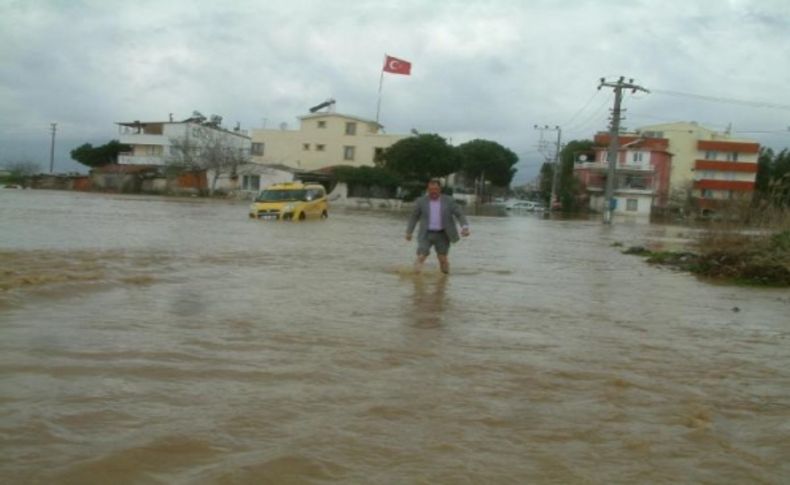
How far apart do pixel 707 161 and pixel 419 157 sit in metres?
34.1

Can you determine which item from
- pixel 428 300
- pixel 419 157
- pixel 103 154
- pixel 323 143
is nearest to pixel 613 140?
pixel 419 157

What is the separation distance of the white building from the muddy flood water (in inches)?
2244

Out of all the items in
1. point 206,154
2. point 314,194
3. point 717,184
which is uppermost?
Result: point 717,184

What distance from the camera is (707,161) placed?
76.5 meters

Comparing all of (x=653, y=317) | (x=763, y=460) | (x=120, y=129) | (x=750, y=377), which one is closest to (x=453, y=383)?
(x=763, y=460)

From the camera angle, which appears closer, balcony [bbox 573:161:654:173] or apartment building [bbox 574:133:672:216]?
apartment building [bbox 574:133:672:216]

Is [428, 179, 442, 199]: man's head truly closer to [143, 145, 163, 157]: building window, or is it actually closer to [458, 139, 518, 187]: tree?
[143, 145, 163, 157]: building window

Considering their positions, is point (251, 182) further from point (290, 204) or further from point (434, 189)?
point (434, 189)

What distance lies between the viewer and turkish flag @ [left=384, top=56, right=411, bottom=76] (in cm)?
6609

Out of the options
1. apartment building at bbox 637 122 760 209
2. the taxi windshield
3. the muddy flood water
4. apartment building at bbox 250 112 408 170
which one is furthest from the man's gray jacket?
apartment building at bbox 637 122 760 209

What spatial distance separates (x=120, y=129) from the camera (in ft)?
247

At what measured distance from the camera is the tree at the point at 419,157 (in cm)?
6009

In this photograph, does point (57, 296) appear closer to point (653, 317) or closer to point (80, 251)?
point (80, 251)

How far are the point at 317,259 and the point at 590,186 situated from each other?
61.0 meters
